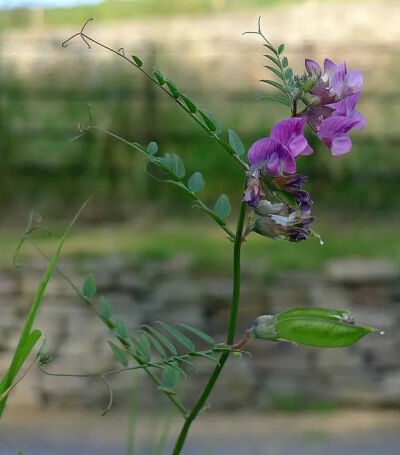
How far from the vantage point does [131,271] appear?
194 inches

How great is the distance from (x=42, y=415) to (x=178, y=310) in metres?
0.84

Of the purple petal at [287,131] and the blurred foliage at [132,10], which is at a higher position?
the blurred foliage at [132,10]

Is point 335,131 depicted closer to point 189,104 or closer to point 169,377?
point 189,104

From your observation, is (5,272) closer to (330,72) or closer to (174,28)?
(174,28)

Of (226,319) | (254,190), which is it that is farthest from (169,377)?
(226,319)

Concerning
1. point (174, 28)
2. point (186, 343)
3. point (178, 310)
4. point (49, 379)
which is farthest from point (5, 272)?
point (186, 343)

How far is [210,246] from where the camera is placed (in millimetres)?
5074

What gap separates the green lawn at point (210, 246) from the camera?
4945mm

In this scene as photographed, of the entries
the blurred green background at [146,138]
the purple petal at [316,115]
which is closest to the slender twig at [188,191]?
the purple petal at [316,115]

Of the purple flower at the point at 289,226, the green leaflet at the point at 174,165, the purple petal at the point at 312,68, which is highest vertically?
the purple petal at the point at 312,68

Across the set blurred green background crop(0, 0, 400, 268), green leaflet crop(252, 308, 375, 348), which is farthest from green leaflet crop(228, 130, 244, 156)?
blurred green background crop(0, 0, 400, 268)

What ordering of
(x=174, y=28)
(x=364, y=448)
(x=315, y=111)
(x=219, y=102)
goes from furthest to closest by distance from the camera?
(x=174, y=28), (x=219, y=102), (x=364, y=448), (x=315, y=111)

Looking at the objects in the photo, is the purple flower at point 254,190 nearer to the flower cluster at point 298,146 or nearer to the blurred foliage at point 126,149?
the flower cluster at point 298,146

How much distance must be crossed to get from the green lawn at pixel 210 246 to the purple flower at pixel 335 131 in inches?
161
